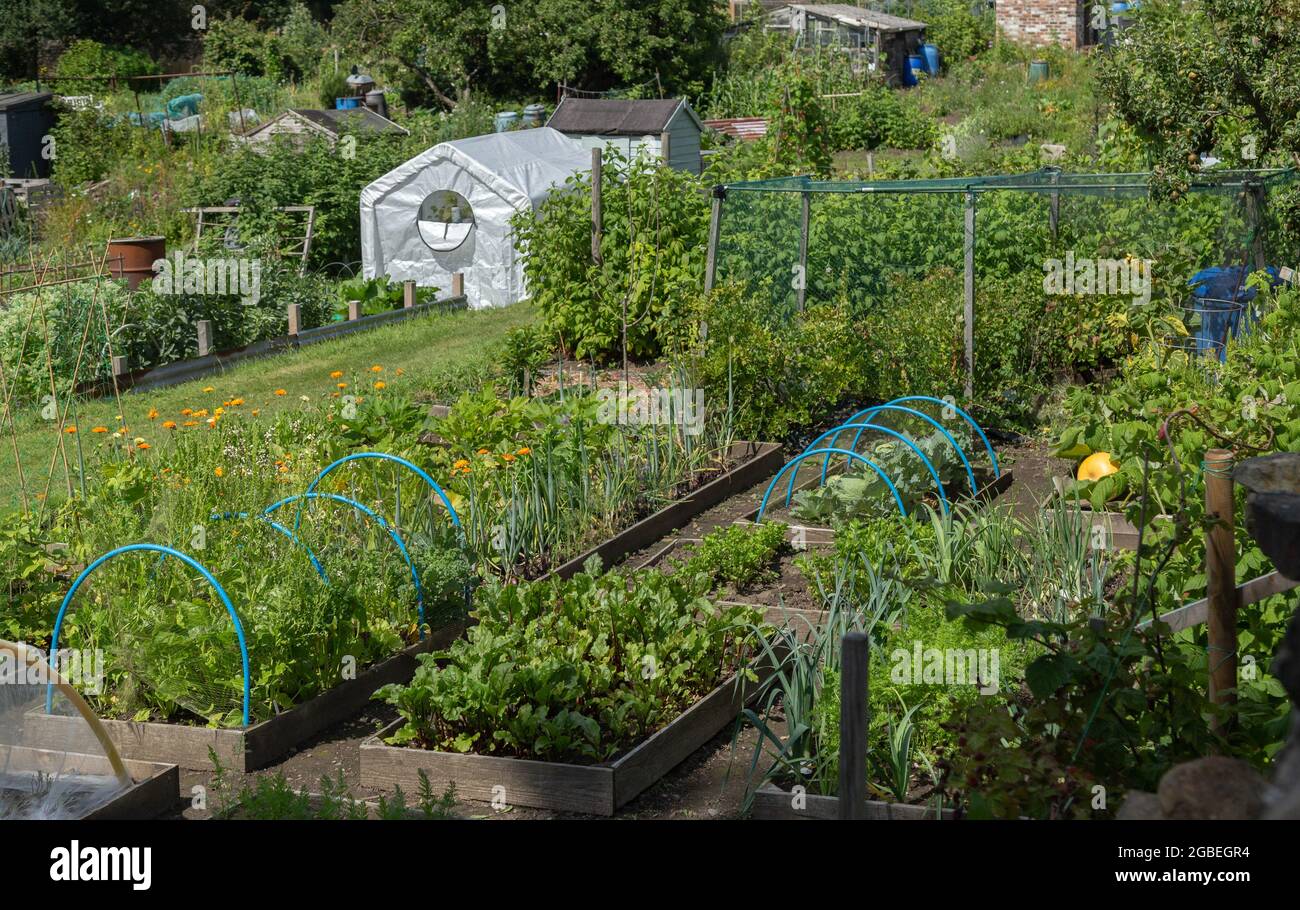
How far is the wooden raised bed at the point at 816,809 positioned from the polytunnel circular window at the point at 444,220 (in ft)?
43.2

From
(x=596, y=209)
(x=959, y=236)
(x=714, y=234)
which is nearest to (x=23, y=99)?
(x=596, y=209)

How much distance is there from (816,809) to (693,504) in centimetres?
412

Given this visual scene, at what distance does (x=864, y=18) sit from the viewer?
122 ft

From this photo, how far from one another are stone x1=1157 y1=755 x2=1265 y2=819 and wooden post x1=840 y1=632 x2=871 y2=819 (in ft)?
3.36

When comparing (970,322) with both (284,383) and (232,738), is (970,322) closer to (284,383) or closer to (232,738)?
(284,383)

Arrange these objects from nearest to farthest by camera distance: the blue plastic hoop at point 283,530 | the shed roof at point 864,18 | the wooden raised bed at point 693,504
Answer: the blue plastic hoop at point 283,530 → the wooden raised bed at point 693,504 → the shed roof at point 864,18

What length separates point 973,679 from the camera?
185 inches

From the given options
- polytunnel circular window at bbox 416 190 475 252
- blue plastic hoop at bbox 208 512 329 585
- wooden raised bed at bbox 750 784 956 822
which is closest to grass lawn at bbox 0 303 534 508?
polytunnel circular window at bbox 416 190 475 252

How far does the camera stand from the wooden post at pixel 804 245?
35.6ft

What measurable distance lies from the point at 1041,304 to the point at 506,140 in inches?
364

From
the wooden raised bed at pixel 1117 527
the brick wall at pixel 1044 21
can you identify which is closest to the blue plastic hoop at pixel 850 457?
the wooden raised bed at pixel 1117 527

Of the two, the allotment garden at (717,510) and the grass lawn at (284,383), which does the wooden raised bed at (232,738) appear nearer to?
the allotment garden at (717,510)

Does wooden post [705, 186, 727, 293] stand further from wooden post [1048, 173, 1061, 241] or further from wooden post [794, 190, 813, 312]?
wooden post [1048, 173, 1061, 241]
